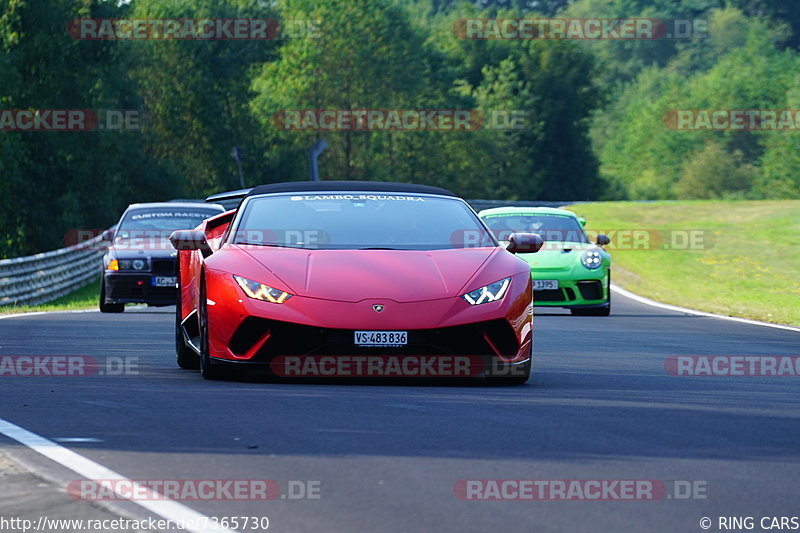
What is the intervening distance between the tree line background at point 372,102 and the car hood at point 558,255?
3251 centimetres

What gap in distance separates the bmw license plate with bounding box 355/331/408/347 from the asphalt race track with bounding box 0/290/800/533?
29 centimetres

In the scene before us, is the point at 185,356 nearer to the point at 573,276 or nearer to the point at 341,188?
the point at 341,188

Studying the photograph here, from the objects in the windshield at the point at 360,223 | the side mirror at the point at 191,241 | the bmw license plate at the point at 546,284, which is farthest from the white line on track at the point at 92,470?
the bmw license plate at the point at 546,284

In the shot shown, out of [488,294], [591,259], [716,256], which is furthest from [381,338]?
[716,256]

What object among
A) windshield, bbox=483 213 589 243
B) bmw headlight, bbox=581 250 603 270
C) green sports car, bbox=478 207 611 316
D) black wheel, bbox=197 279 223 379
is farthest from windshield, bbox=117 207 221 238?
black wheel, bbox=197 279 223 379

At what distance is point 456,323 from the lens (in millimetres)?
10312

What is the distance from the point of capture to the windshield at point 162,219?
24531mm

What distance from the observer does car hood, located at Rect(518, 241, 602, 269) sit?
22.1m

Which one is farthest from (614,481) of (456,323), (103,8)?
(103,8)

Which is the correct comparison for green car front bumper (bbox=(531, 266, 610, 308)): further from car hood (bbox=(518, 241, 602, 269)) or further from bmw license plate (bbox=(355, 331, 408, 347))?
bmw license plate (bbox=(355, 331, 408, 347))

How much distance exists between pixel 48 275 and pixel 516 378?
74.8 ft

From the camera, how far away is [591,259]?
872 inches

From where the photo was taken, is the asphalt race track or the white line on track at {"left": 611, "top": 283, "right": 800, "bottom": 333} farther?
the white line on track at {"left": 611, "top": 283, "right": 800, "bottom": 333}

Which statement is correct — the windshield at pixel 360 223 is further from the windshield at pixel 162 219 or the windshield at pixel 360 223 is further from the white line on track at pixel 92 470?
the windshield at pixel 162 219
